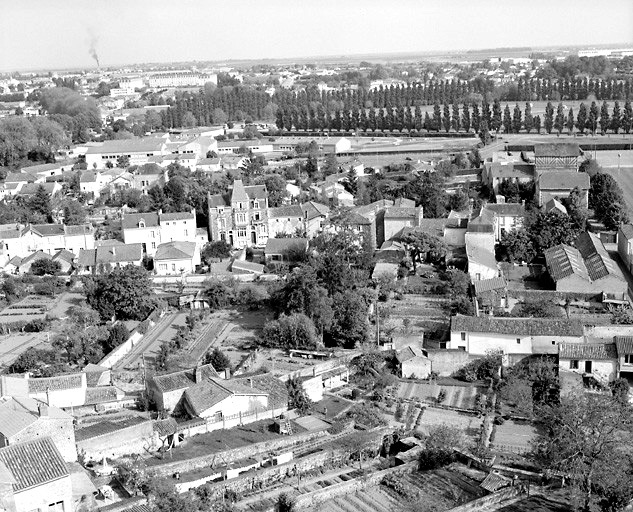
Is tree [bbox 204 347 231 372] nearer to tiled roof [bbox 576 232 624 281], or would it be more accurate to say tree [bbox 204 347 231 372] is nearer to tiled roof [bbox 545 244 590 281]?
tiled roof [bbox 545 244 590 281]

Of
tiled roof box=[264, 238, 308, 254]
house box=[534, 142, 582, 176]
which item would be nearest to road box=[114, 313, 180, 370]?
tiled roof box=[264, 238, 308, 254]

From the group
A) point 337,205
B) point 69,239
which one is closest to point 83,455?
point 69,239

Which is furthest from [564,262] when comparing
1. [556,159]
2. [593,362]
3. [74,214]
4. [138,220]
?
[74,214]

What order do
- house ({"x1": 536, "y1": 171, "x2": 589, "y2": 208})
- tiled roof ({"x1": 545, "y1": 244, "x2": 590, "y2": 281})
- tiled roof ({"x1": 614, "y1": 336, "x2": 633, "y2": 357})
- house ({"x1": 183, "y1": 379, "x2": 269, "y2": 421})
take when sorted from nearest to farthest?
1. house ({"x1": 183, "y1": 379, "x2": 269, "y2": 421})
2. tiled roof ({"x1": 614, "y1": 336, "x2": 633, "y2": 357})
3. tiled roof ({"x1": 545, "y1": 244, "x2": 590, "y2": 281})
4. house ({"x1": 536, "y1": 171, "x2": 589, "y2": 208})

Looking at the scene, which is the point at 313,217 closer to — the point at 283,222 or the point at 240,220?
the point at 283,222

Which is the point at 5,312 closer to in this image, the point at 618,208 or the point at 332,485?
the point at 332,485

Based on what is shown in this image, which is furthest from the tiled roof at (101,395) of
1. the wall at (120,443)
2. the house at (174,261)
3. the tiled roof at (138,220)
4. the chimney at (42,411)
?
the tiled roof at (138,220)
